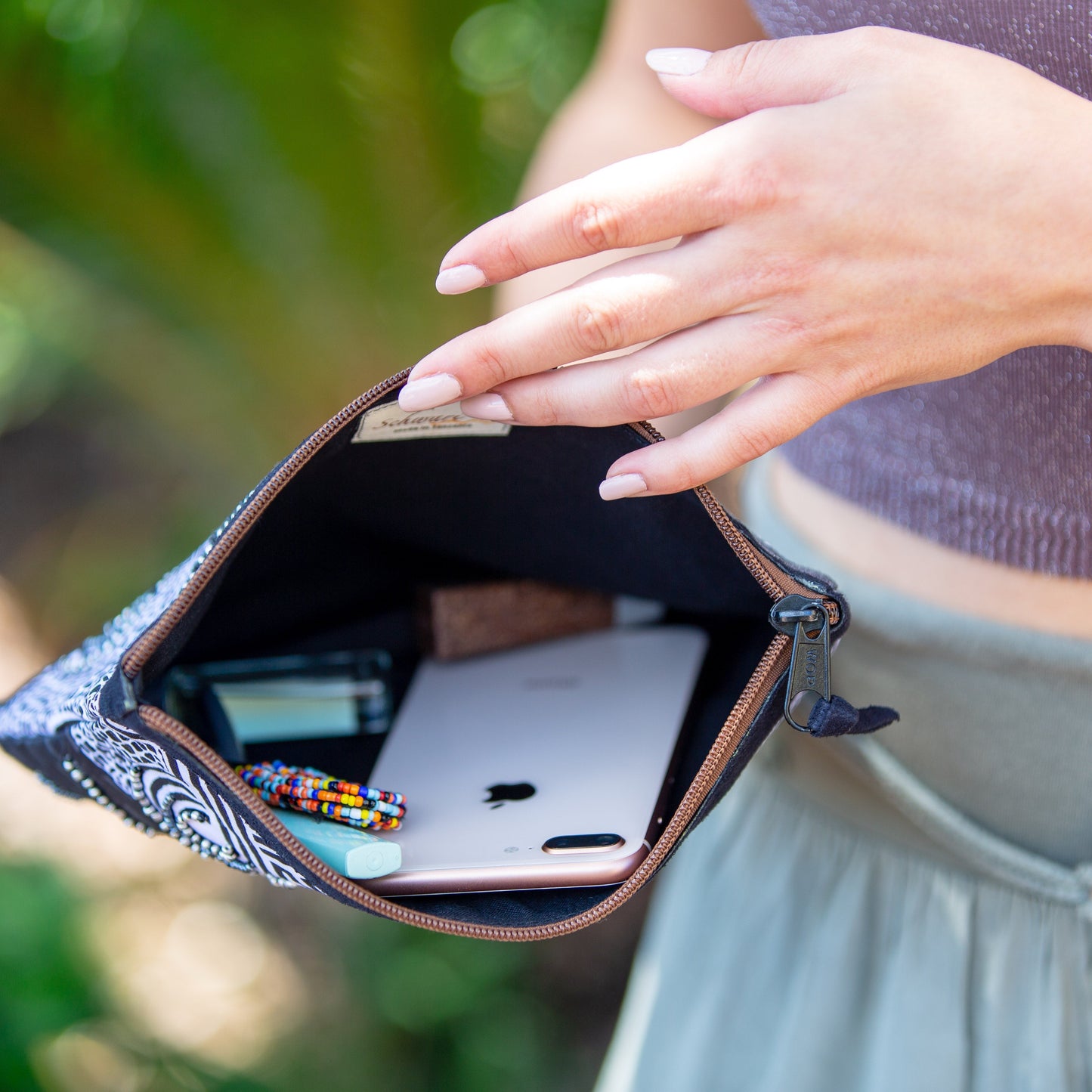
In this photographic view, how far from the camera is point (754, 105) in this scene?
49cm

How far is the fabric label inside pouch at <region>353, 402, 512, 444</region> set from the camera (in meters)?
0.51

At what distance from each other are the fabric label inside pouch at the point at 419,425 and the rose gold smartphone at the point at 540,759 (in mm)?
229

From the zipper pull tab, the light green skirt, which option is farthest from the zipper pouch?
the light green skirt

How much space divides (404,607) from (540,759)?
23 centimetres

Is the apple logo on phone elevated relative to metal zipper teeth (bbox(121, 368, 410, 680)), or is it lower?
lower

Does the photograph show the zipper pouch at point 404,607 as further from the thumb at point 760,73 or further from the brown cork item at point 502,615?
the thumb at point 760,73

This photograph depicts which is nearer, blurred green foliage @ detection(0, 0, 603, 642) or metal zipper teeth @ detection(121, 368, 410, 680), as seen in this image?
metal zipper teeth @ detection(121, 368, 410, 680)

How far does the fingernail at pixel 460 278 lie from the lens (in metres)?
0.48

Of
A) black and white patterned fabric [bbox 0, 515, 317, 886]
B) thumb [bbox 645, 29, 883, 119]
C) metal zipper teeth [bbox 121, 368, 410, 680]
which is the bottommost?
black and white patterned fabric [bbox 0, 515, 317, 886]

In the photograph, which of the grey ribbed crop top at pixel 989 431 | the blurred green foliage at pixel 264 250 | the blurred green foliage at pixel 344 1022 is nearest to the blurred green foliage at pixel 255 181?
the blurred green foliage at pixel 264 250

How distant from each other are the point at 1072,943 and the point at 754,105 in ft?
2.24

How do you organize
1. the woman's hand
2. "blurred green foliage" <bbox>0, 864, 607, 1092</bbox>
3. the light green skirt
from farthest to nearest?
"blurred green foliage" <bbox>0, 864, 607, 1092</bbox>
the light green skirt
the woman's hand

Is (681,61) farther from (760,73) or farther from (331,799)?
(331,799)

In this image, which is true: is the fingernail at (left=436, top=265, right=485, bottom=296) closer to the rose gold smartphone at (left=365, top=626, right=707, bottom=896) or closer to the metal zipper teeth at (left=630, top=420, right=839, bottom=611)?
the metal zipper teeth at (left=630, top=420, right=839, bottom=611)
